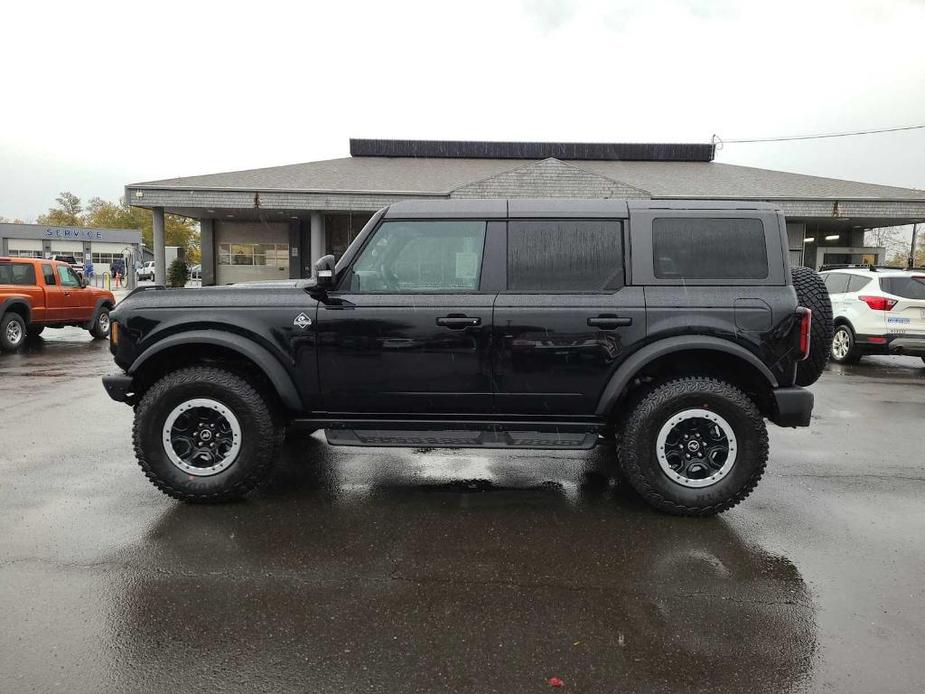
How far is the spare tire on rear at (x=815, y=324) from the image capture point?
4355 mm

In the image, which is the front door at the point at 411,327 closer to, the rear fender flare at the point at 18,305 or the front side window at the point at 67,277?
the rear fender flare at the point at 18,305

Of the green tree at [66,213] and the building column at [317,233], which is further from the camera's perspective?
the green tree at [66,213]

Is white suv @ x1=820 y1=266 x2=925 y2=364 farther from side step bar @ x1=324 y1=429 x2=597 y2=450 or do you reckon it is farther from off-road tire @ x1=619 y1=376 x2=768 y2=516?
side step bar @ x1=324 y1=429 x2=597 y2=450

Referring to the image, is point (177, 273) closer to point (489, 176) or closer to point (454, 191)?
point (454, 191)

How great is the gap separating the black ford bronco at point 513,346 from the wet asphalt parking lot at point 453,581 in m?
0.46

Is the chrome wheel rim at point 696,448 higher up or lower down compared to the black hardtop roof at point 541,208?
lower down

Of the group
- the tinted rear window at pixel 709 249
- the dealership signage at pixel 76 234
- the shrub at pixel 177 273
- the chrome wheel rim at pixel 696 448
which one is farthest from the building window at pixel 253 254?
the dealership signage at pixel 76 234

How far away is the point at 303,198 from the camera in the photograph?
22.9m

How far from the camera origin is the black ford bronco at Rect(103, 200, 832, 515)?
408 cm

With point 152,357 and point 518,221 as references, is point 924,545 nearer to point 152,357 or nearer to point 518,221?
point 518,221

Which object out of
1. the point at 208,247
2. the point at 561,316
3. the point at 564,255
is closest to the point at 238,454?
the point at 561,316

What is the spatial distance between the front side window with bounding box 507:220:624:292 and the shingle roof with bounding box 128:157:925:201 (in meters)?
18.6

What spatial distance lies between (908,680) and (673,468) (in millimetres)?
1804

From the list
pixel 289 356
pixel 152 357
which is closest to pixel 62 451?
pixel 152 357
